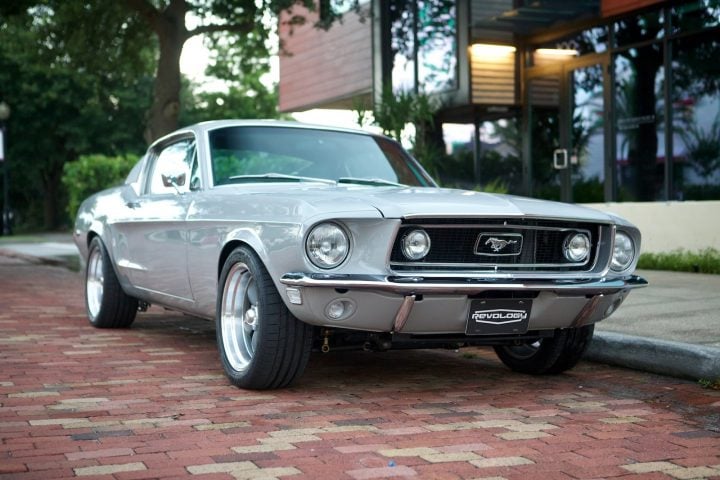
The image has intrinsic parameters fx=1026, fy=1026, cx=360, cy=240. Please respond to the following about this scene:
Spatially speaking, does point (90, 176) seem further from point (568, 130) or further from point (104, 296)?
point (104, 296)

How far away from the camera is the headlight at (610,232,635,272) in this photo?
5508 mm

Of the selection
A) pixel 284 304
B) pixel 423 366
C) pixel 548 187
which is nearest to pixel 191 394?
pixel 284 304

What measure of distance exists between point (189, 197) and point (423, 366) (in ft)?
5.75

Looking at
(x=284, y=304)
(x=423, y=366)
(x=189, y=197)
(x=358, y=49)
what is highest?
(x=358, y=49)

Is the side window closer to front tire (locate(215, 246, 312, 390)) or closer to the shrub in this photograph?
front tire (locate(215, 246, 312, 390))

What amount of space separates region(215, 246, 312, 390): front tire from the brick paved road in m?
0.12

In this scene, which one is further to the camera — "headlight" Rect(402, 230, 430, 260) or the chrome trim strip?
"headlight" Rect(402, 230, 430, 260)

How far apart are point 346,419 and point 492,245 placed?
115cm

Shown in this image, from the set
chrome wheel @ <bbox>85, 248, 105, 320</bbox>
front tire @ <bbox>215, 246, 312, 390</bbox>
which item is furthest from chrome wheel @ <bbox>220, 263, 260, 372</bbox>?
chrome wheel @ <bbox>85, 248, 105, 320</bbox>

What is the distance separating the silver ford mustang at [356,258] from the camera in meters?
4.77

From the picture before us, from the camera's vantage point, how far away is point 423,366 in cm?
624

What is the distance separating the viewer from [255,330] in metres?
5.10

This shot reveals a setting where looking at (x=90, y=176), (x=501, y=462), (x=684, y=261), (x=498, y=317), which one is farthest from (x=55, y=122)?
(x=501, y=462)

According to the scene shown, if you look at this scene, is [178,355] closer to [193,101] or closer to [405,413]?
[405,413]
